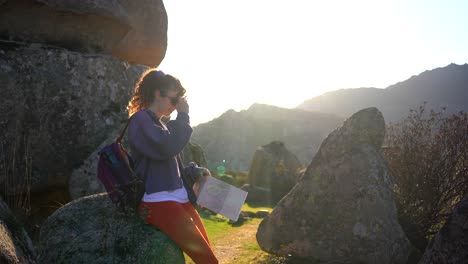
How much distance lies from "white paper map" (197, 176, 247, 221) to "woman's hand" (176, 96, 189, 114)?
689 millimetres

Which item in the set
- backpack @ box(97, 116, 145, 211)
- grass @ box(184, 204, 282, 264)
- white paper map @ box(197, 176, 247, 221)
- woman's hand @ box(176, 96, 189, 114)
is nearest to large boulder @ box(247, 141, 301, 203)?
grass @ box(184, 204, 282, 264)

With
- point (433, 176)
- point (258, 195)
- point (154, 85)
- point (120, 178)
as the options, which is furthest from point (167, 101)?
point (258, 195)

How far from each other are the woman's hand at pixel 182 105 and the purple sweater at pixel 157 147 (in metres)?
0.06

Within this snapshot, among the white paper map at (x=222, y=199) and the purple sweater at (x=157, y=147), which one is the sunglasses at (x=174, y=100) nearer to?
the purple sweater at (x=157, y=147)

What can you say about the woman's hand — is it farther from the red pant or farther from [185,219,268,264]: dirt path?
[185,219,268,264]: dirt path

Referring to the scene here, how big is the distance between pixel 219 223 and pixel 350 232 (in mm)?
7438

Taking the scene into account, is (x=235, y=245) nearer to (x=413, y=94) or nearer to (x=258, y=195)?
(x=258, y=195)

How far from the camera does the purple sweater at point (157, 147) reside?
3.60m

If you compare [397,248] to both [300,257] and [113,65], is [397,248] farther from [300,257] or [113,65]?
[113,65]

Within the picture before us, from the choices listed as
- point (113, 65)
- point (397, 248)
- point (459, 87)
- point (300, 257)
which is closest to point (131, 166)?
point (300, 257)

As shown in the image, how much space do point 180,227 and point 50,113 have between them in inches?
225

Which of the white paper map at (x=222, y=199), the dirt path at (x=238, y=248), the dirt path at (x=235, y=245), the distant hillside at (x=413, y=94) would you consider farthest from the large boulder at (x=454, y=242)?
the distant hillside at (x=413, y=94)

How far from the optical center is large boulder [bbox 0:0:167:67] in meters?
8.58

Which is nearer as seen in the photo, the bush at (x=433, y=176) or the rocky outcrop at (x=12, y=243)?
the rocky outcrop at (x=12, y=243)
